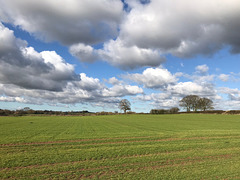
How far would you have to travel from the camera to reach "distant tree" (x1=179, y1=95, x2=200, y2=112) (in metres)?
132

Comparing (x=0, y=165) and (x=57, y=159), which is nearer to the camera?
(x=0, y=165)

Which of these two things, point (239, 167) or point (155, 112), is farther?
point (155, 112)

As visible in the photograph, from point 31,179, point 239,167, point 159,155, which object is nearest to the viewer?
point 31,179

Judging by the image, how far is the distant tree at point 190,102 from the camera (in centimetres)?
13225

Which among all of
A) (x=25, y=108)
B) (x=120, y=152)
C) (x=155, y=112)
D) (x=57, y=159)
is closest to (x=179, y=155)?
(x=120, y=152)

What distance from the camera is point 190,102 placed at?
436 feet

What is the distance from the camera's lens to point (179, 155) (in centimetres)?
1534

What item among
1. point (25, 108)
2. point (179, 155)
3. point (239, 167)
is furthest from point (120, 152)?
point (25, 108)

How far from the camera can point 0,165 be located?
40.4 feet

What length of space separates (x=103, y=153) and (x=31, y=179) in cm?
693

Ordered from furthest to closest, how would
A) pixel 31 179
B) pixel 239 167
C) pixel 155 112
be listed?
pixel 155 112 < pixel 239 167 < pixel 31 179

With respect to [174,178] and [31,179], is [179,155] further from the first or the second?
[31,179]

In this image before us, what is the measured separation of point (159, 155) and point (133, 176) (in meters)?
5.79

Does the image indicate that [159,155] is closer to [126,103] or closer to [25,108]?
[126,103]
